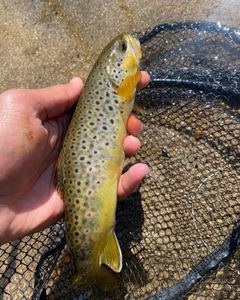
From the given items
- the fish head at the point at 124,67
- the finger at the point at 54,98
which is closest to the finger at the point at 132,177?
the fish head at the point at 124,67

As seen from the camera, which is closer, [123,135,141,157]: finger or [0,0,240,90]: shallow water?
[123,135,141,157]: finger

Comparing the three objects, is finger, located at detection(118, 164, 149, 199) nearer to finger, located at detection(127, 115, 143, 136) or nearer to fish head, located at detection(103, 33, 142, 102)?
finger, located at detection(127, 115, 143, 136)

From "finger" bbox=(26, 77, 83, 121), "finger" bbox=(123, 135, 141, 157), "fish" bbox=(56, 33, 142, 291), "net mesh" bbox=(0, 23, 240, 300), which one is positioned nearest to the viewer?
"fish" bbox=(56, 33, 142, 291)

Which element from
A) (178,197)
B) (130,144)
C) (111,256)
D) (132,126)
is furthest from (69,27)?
(111,256)

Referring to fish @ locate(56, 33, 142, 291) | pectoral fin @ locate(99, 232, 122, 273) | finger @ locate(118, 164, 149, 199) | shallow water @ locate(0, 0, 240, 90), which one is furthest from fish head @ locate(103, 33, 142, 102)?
shallow water @ locate(0, 0, 240, 90)

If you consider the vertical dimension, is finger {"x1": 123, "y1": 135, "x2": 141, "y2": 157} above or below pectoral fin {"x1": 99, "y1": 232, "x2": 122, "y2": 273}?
above

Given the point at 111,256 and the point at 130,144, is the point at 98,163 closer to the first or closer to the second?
the point at 130,144

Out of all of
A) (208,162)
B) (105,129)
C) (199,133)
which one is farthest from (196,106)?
(105,129)
